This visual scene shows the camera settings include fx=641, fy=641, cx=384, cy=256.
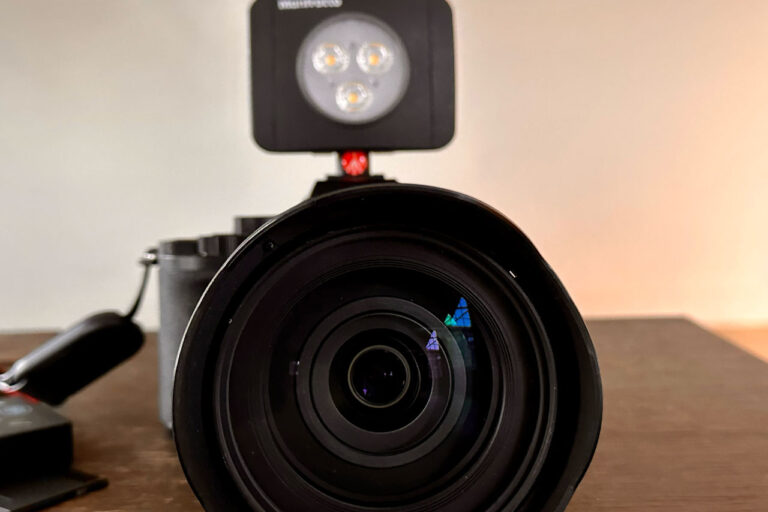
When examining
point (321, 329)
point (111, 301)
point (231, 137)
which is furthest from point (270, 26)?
point (111, 301)

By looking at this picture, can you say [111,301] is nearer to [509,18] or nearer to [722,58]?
[509,18]

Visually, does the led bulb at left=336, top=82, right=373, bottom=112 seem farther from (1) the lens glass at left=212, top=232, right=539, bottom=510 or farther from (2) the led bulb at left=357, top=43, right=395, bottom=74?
(1) the lens glass at left=212, top=232, right=539, bottom=510

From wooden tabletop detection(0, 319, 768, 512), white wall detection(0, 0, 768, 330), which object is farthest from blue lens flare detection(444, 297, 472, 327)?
white wall detection(0, 0, 768, 330)

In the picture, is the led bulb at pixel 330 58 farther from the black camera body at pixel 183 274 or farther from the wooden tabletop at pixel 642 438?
the wooden tabletop at pixel 642 438

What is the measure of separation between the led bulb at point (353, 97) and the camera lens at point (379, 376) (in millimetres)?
178

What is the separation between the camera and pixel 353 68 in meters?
0.45

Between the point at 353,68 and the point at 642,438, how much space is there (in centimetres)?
35

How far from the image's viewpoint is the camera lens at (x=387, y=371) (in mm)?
339

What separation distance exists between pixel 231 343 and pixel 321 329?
→ 0.18ft

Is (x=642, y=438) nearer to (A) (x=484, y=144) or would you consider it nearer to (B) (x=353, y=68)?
(B) (x=353, y=68)

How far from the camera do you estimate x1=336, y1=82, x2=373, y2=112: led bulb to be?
0.46 m

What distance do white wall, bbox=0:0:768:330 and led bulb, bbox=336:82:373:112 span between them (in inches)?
28.1

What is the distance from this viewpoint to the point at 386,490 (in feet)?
1.21

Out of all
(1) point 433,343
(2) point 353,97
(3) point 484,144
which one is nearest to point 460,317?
(1) point 433,343
